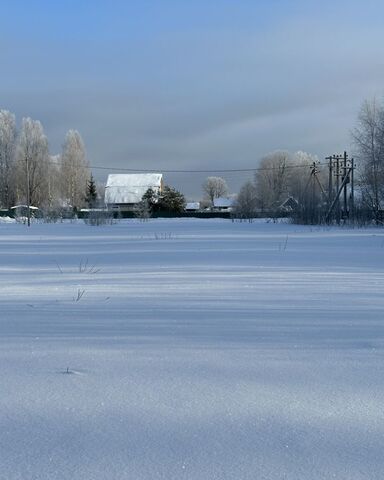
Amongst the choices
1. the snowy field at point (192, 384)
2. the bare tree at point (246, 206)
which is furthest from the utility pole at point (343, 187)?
the snowy field at point (192, 384)

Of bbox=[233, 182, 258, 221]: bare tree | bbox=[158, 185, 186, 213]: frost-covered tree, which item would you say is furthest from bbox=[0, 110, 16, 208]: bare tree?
bbox=[233, 182, 258, 221]: bare tree

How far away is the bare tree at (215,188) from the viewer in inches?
4830

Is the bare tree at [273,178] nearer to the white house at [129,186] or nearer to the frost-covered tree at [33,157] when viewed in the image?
the white house at [129,186]

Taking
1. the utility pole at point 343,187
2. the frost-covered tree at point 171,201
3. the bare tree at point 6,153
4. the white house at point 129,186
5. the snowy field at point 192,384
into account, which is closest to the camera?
the snowy field at point 192,384

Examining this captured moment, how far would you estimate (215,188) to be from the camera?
123m

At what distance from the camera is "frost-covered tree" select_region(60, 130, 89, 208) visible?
77.6m

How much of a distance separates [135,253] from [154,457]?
13.2 meters

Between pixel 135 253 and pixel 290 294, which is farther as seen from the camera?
pixel 135 253

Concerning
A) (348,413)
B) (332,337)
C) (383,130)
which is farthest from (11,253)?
A: (383,130)

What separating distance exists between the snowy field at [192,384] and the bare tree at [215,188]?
11549cm

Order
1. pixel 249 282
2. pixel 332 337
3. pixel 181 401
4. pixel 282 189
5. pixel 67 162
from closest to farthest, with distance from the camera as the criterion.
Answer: pixel 181 401, pixel 332 337, pixel 249 282, pixel 67 162, pixel 282 189

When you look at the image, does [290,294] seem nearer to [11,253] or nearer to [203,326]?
[203,326]

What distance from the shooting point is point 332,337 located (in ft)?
15.9

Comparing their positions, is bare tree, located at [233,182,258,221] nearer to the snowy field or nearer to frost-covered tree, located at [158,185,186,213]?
frost-covered tree, located at [158,185,186,213]
